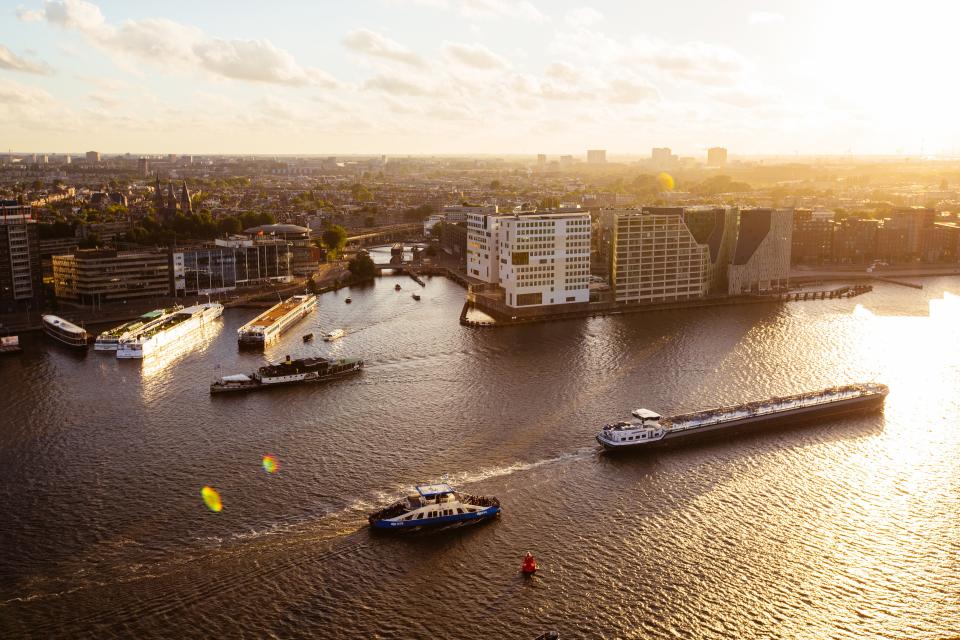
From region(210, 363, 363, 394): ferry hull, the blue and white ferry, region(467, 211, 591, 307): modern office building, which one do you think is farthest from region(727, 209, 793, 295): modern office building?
the blue and white ferry

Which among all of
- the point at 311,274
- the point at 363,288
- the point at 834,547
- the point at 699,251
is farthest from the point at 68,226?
the point at 834,547

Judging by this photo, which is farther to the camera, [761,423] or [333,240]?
[333,240]

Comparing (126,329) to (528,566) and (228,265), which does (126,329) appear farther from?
(528,566)

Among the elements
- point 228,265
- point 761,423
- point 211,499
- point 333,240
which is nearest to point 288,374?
point 211,499

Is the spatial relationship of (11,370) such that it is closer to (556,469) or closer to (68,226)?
(556,469)

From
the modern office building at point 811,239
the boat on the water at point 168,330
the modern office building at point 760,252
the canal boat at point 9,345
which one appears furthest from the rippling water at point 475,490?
the modern office building at point 811,239
